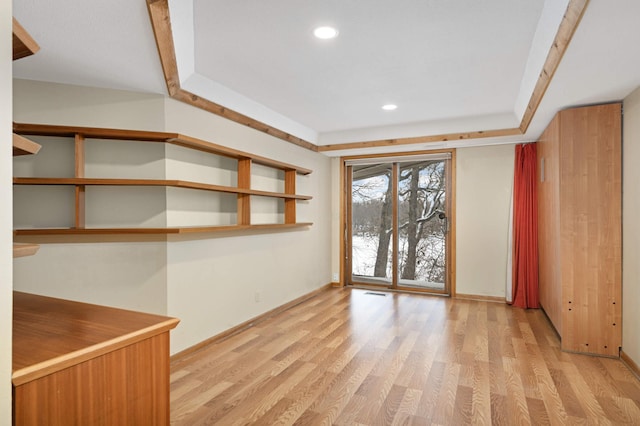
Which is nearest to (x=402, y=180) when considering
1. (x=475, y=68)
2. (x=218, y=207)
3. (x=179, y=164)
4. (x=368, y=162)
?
(x=368, y=162)

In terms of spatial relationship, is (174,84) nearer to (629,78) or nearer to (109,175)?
(109,175)

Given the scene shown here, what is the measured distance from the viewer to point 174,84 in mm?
2816

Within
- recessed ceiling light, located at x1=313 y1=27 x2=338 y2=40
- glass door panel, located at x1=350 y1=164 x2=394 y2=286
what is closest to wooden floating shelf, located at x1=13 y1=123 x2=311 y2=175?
recessed ceiling light, located at x1=313 y1=27 x2=338 y2=40

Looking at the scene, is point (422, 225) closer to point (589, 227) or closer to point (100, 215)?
point (589, 227)

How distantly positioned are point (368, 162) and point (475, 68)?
9.84ft

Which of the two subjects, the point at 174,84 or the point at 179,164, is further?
the point at 179,164

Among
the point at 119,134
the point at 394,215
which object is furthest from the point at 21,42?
the point at 394,215

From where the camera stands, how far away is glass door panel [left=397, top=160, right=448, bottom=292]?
18.2ft

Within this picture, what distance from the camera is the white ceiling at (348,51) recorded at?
77.8 inches

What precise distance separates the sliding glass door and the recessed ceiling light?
3405mm

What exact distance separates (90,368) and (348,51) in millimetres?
2488

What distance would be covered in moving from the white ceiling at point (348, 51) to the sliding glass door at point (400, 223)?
1797 mm

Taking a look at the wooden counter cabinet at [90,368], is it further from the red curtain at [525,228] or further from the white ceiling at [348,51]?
the red curtain at [525,228]

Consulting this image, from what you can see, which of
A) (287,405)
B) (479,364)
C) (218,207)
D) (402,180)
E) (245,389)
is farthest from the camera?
(402,180)
